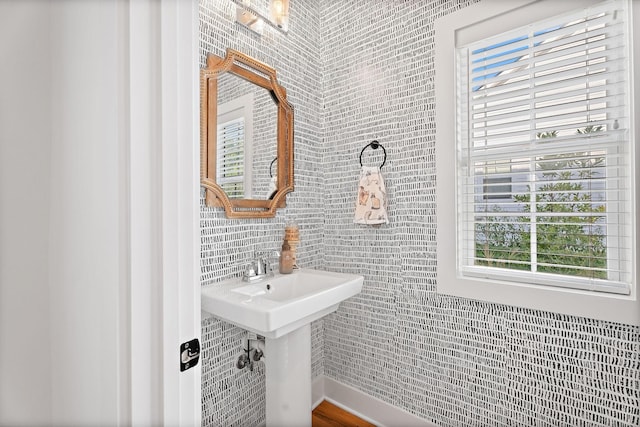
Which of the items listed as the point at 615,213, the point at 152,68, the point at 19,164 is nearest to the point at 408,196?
the point at 615,213

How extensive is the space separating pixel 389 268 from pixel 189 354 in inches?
51.1

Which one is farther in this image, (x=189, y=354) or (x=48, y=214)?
(x=48, y=214)

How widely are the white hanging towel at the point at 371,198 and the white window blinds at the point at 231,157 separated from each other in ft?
2.14

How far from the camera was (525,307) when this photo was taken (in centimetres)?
133

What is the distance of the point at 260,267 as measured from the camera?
1.54 m

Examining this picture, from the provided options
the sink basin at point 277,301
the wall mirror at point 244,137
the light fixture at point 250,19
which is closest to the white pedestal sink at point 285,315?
the sink basin at point 277,301

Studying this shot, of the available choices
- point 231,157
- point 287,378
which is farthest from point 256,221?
point 287,378

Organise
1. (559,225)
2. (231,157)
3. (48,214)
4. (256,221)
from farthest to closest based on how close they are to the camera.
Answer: (256,221) < (231,157) < (559,225) < (48,214)

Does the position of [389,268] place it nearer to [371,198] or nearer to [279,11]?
[371,198]

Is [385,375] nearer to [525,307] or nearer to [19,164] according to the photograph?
[525,307]

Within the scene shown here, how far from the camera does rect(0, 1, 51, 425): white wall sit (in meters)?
0.71

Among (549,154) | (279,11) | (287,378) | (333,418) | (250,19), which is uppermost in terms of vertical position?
(279,11)

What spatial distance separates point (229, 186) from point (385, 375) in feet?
4.34

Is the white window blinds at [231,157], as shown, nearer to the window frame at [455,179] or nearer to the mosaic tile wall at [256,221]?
the mosaic tile wall at [256,221]
